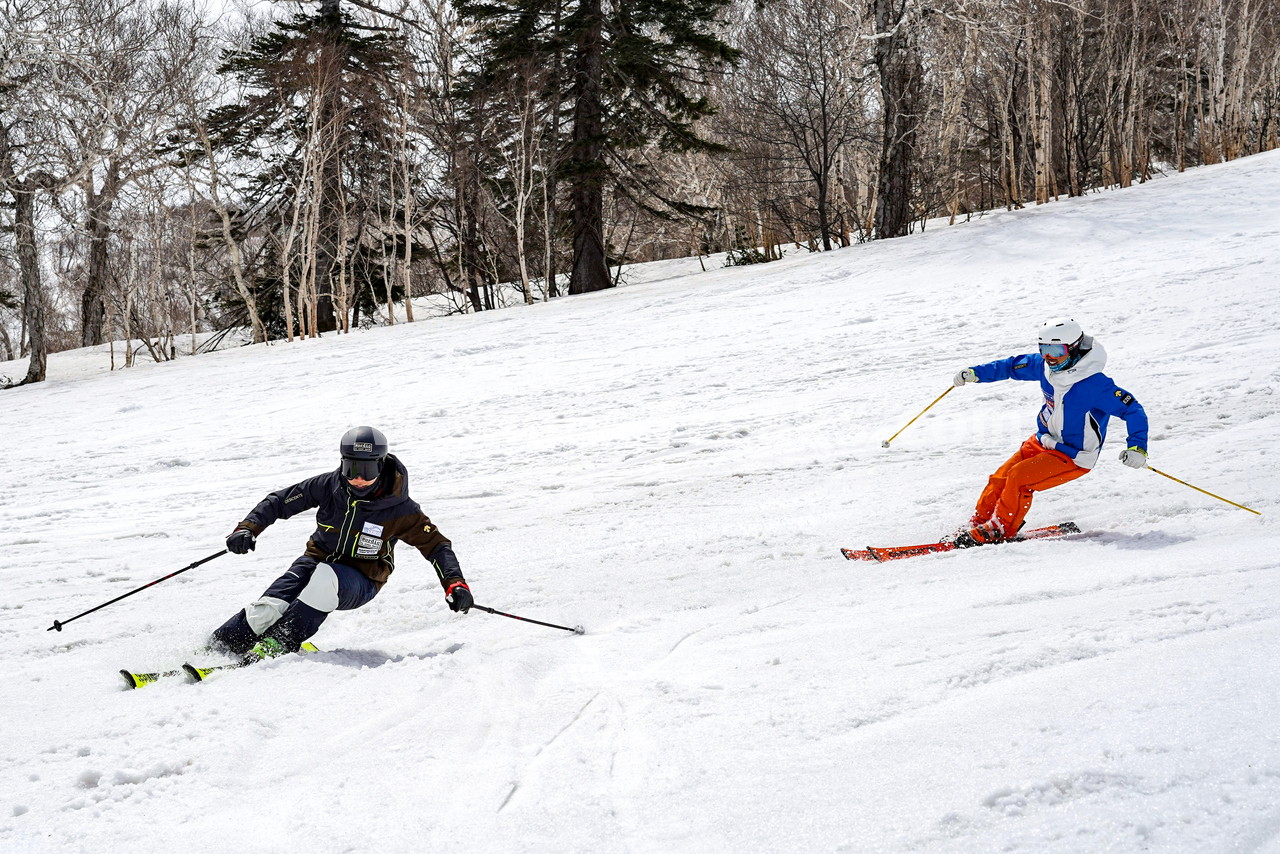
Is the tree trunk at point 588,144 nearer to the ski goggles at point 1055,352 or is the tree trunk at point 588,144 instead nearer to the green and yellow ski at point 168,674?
the ski goggles at point 1055,352

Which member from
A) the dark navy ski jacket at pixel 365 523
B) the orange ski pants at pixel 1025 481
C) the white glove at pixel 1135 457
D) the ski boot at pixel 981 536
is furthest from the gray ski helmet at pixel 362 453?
the white glove at pixel 1135 457

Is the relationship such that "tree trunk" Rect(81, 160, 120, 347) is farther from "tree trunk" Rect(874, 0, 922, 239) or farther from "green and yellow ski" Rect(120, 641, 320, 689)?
"tree trunk" Rect(874, 0, 922, 239)

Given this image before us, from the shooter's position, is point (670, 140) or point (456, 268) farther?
point (456, 268)

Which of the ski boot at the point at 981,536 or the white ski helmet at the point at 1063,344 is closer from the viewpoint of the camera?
the white ski helmet at the point at 1063,344

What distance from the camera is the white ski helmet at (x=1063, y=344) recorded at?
5277 mm

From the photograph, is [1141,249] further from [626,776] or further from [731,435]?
[626,776]

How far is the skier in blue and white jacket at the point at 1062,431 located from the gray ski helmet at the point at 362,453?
3451 mm

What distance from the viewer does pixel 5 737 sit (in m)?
3.13

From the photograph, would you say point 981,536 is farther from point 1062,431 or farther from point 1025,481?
point 1062,431

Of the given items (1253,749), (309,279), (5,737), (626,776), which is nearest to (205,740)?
(5,737)

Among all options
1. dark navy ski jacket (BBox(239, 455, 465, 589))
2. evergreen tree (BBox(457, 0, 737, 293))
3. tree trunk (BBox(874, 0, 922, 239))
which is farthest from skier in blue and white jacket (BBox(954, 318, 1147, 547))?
evergreen tree (BBox(457, 0, 737, 293))

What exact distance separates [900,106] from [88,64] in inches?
591

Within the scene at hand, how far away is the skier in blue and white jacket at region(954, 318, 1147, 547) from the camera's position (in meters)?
5.30

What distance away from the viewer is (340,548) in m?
4.36
